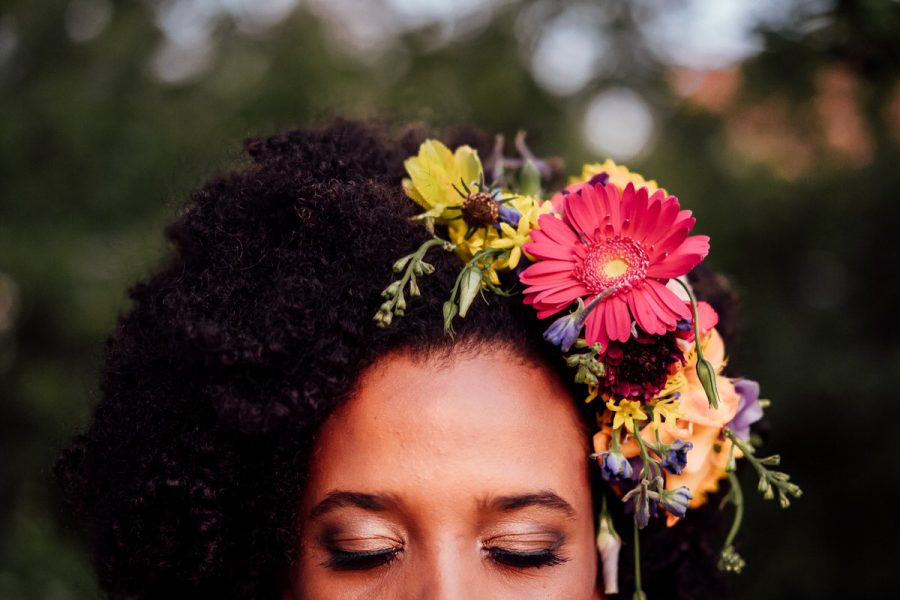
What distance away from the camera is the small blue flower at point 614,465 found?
5.88 ft

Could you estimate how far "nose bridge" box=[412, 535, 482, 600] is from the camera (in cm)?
168

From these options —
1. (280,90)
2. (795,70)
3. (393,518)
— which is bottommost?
(393,518)

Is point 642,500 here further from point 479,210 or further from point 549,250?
point 479,210

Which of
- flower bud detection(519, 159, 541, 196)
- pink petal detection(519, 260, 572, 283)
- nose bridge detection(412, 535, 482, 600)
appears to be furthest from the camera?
flower bud detection(519, 159, 541, 196)

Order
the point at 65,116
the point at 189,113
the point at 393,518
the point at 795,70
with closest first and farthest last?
the point at 393,518 < the point at 795,70 < the point at 65,116 < the point at 189,113

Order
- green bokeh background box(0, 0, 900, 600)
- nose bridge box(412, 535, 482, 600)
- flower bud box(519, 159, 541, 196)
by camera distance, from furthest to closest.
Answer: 1. green bokeh background box(0, 0, 900, 600)
2. flower bud box(519, 159, 541, 196)
3. nose bridge box(412, 535, 482, 600)

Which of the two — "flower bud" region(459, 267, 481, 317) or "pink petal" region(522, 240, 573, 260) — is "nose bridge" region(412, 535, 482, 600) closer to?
"flower bud" region(459, 267, 481, 317)

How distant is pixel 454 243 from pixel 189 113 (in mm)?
3042

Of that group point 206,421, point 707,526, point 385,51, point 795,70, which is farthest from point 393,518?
point 385,51

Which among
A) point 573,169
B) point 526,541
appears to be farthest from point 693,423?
point 573,169

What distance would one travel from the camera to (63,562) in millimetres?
3803

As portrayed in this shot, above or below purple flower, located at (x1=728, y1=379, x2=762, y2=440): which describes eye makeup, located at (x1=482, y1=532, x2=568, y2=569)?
below

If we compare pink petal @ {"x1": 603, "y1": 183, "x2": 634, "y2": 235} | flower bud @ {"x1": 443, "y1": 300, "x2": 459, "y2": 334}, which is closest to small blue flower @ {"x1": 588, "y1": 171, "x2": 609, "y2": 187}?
pink petal @ {"x1": 603, "y1": 183, "x2": 634, "y2": 235}

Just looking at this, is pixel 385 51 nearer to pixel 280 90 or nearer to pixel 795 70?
pixel 280 90
